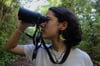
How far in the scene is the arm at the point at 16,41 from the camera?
1.89 metres

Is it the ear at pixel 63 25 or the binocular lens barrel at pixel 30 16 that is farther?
the ear at pixel 63 25

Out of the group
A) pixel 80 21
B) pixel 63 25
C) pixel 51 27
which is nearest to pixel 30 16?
pixel 51 27

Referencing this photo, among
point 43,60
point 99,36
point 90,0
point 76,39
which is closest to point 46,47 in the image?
point 43,60

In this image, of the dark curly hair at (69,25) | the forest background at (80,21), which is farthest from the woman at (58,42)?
the forest background at (80,21)

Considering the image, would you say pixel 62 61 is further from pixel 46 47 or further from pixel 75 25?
pixel 75 25

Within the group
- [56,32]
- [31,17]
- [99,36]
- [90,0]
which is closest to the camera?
[31,17]

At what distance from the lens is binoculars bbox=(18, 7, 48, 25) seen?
1.83 metres

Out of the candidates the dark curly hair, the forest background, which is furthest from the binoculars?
the forest background

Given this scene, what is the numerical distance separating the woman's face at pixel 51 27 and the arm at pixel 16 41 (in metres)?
0.12

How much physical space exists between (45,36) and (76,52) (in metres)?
0.26

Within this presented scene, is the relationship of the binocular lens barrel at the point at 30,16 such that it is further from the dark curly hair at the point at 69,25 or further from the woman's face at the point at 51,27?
the dark curly hair at the point at 69,25

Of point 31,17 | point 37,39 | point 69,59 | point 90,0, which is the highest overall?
point 31,17

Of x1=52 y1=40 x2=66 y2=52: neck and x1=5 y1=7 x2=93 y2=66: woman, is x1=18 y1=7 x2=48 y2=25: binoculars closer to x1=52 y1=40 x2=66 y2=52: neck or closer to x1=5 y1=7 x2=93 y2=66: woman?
x1=5 y1=7 x2=93 y2=66: woman

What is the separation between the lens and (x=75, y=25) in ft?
6.59
